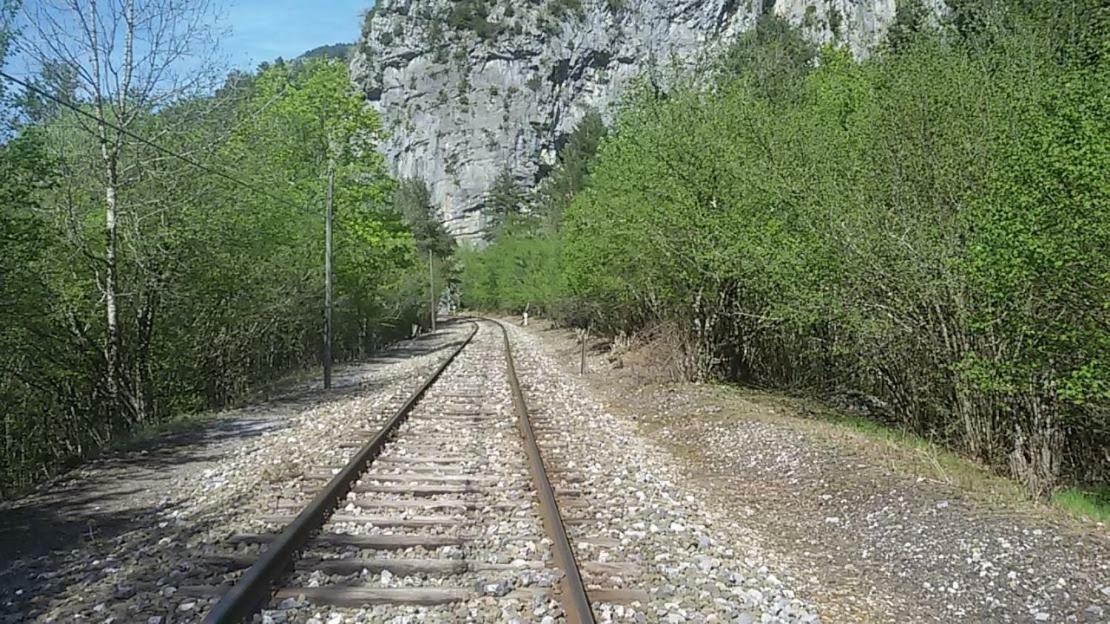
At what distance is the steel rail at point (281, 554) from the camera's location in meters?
4.67

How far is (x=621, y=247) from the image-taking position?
60.1ft

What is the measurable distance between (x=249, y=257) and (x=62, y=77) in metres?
5.29

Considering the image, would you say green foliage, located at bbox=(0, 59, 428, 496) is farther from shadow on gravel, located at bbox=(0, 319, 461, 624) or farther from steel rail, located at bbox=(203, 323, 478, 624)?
steel rail, located at bbox=(203, 323, 478, 624)

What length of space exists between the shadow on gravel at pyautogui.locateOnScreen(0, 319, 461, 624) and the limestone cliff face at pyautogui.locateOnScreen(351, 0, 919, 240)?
110 m

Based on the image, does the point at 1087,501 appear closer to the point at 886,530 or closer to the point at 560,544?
the point at 886,530

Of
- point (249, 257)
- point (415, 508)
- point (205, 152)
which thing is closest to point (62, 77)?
point (205, 152)

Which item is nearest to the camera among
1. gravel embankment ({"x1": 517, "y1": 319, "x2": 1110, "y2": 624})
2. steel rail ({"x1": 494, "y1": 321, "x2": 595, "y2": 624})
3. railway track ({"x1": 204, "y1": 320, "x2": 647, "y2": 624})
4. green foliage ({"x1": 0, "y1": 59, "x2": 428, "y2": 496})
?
steel rail ({"x1": 494, "y1": 321, "x2": 595, "y2": 624})

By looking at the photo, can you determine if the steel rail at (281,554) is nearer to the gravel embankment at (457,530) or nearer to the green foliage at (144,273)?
the gravel embankment at (457,530)

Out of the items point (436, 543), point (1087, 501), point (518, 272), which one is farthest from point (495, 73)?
→ point (436, 543)

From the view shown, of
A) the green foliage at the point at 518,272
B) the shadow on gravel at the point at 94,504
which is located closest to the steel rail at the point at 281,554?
the shadow on gravel at the point at 94,504

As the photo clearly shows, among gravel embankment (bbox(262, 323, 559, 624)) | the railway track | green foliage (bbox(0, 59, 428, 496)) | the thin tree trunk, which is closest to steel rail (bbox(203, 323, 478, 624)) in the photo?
the railway track

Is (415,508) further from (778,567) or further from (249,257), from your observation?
(249,257)

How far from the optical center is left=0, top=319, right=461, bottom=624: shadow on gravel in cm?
586

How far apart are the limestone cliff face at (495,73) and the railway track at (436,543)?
113046 mm
